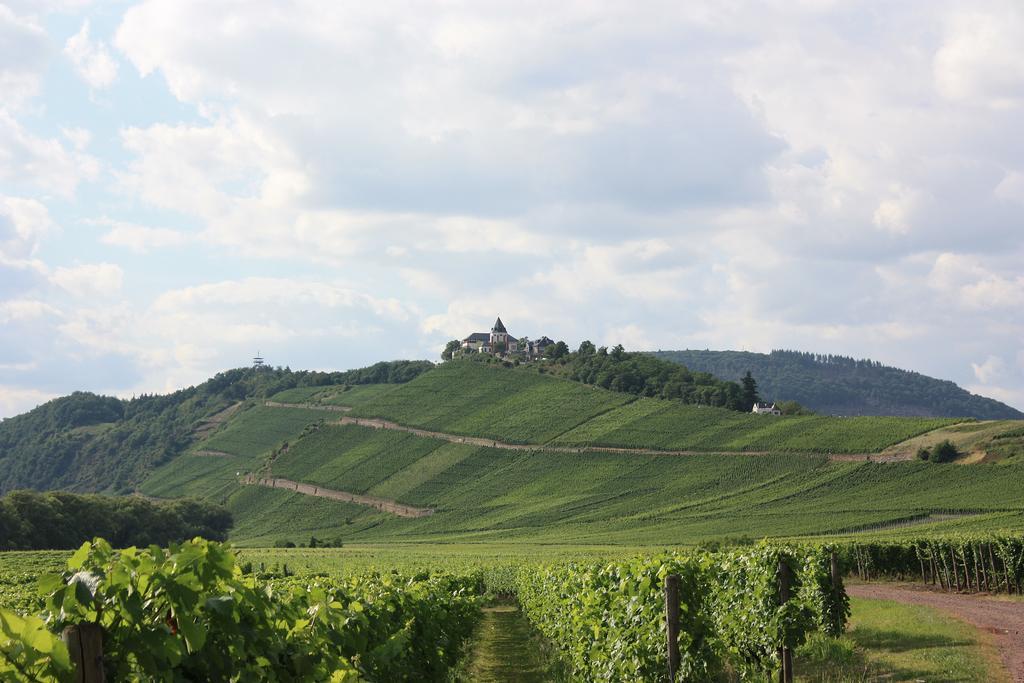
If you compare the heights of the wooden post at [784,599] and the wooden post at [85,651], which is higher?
the wooden post at [85,651]

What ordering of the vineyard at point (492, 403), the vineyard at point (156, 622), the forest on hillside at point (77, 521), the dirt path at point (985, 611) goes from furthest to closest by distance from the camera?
the vineyard at point (492, 403) → the forest on hillside at point (77, 521) → the dirt path at point (985, 611) → the vineyard at point (156, 622)

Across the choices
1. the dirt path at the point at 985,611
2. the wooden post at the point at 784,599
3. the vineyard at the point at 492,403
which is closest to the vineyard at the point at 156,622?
the wooden post at the point at 784,599

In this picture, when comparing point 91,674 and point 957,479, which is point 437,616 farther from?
point 957,479

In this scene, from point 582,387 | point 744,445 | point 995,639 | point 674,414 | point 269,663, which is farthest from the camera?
point 582,387

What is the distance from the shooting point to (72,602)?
4.61 m

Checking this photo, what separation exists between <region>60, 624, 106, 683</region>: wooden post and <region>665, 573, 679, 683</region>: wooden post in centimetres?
969

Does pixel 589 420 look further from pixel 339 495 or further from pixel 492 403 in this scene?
pixel 339 495

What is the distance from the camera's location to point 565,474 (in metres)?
127

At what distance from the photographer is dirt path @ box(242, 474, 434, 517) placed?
419 feet

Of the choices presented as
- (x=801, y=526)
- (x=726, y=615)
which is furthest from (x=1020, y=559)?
(x=801, y=526)

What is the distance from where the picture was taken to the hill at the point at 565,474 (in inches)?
3738

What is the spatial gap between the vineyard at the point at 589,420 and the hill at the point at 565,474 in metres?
0.33

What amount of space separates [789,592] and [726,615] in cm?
137

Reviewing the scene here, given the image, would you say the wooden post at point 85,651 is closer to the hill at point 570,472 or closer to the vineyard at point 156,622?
the vineyard at point 156,622
